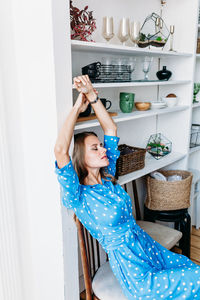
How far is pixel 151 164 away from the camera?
2.29m

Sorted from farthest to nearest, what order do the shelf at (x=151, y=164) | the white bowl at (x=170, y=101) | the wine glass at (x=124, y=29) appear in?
the white bowl at (x=170, y=101), the shelf at (x=151, y=164), the wine glass at (x=124, y=29)

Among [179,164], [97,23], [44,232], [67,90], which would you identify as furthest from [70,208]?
[179,164]

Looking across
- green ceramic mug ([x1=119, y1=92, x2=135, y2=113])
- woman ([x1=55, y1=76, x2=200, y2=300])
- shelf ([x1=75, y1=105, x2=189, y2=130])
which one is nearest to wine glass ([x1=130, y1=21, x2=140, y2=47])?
green ceramic mug ([x1=119, y1=92, x2=135, y2=113])

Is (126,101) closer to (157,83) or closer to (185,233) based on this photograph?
(157,83)

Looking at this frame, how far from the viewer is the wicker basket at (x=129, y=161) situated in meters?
1.97

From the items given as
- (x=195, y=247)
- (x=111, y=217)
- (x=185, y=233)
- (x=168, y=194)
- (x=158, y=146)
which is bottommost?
(x=195, y=247)

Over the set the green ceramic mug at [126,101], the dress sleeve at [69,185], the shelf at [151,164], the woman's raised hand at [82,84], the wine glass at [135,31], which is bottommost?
the shelf at [151,164]

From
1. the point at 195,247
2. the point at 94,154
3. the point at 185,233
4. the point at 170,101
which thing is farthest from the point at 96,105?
the point at 195,247

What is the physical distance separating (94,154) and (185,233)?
50.5 inches

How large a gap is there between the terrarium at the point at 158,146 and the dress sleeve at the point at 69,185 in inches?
45.2

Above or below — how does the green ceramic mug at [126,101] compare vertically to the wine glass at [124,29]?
below

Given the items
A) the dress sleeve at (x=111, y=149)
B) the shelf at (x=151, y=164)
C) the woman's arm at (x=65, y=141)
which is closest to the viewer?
the woman's arm at (x=65, y=141)

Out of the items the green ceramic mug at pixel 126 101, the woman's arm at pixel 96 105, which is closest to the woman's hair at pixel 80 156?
the woman's arm at pixel 96 105

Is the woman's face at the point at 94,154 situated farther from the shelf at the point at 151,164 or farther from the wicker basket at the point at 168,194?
the wicker basket at the point at 168,194
